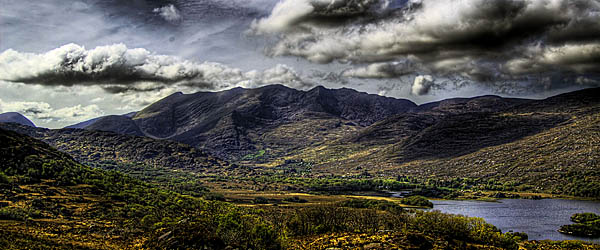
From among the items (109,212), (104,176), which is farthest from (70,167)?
(109,212)

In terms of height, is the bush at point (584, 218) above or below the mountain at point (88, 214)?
below

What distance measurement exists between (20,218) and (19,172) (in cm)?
6758

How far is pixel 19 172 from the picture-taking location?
136 m

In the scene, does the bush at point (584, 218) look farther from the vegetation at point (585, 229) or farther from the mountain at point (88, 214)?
the mountain at point (88, 214)

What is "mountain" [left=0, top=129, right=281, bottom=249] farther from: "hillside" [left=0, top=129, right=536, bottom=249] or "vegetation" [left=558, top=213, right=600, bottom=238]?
"vegetation" [left=558, top=213, right=600, bottom=238]

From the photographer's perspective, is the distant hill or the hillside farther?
the distant hill

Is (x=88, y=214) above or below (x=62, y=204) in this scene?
below

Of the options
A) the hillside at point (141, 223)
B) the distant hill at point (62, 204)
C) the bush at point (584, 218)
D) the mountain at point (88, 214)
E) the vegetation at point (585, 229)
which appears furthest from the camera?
the bush at point (584, 218)

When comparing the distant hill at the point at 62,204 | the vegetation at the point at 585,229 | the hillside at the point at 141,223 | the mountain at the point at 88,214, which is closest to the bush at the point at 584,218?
the vegetation at the point at 585,229

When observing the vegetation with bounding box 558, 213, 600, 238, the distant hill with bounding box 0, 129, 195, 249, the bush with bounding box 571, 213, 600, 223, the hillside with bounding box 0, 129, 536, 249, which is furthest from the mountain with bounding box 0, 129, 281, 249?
the bush with bounding box 571, 213, 600, 223

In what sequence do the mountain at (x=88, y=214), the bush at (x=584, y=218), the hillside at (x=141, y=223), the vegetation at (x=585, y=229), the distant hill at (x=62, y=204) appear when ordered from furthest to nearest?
the bush at (x=584, y=218)
the vegetation at (x=585, y=229)
the distant hill at (x=62, y=204)
the mountain at (x=88, y=214)
the hillside at (x=141, y=223)

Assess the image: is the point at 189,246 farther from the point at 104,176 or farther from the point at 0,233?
the point at 104,176

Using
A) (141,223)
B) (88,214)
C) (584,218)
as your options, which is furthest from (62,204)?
(584,218)

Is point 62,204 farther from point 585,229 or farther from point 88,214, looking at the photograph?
point 585,229
